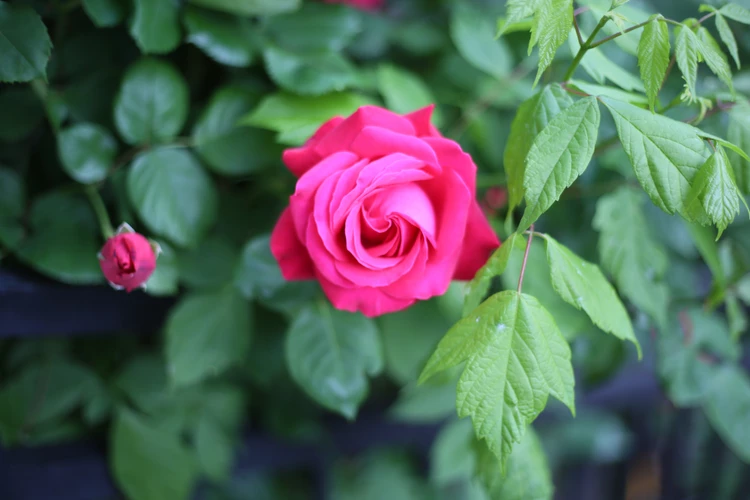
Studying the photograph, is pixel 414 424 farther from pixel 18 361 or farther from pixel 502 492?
pixel 18 361

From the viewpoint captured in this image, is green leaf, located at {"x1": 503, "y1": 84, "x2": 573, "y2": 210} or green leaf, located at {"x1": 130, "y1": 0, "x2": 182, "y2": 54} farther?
green leaf, located at {"x1": 130, "y1": 0, "x2": 182, "y2": 54}

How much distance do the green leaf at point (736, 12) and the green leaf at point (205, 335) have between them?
1.84ft

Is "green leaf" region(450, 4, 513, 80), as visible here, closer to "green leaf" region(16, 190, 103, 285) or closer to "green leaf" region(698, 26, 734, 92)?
"green leaf" region(698, 26, 734, 92)

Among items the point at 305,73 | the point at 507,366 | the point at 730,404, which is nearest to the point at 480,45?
the point at 305,73

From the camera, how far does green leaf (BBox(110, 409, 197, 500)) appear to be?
2.33 ft

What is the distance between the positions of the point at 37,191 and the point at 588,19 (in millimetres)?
669

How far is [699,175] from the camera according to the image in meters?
0.36

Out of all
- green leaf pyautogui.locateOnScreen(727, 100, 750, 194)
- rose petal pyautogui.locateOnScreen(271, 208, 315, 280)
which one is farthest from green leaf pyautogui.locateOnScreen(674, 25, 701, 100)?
rose petal pyautogui.locateOnScreen(271, 208, 315, 280)

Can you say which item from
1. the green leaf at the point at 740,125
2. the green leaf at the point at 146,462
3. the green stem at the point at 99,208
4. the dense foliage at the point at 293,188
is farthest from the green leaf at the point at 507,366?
the green leaf at the point at 146,462

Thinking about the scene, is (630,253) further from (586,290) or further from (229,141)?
(229,141)

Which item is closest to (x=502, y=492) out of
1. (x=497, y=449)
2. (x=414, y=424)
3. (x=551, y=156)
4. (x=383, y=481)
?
(x=497, y=449)

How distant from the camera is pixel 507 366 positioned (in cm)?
38

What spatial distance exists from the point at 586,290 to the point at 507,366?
0.31 feet

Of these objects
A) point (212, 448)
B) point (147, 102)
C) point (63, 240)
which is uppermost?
point (147, 102)
